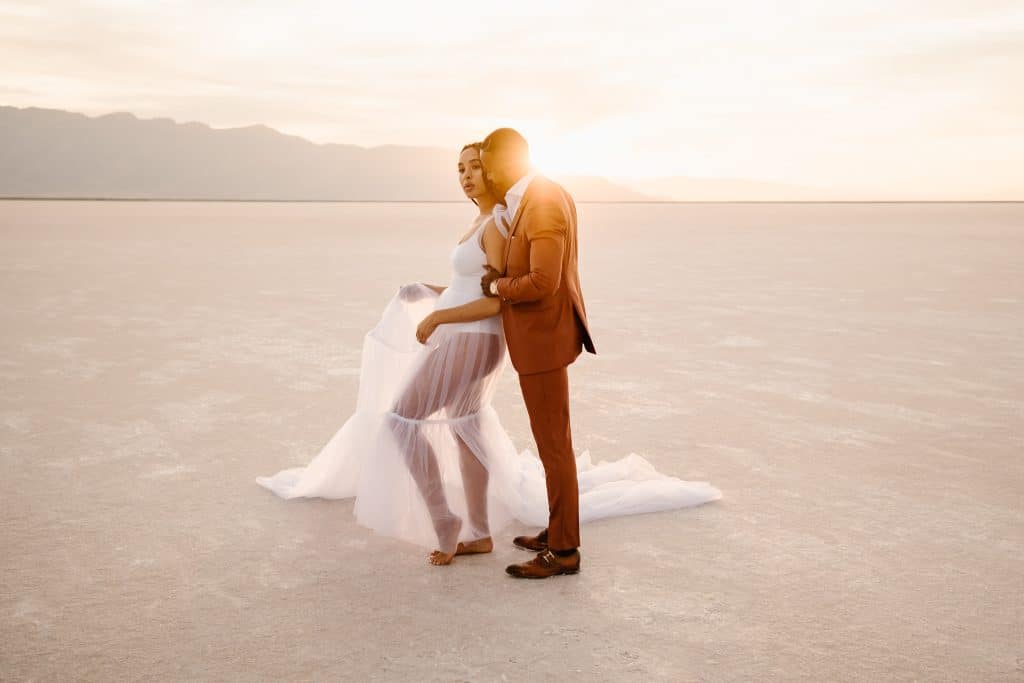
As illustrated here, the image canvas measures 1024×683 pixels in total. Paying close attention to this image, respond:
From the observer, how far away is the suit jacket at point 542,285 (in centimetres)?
347

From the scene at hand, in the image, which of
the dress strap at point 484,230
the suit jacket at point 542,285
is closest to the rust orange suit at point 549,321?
the suit jacket at point 542,285

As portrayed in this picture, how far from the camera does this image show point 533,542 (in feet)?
13.8

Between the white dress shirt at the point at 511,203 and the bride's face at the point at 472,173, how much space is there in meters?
0.12

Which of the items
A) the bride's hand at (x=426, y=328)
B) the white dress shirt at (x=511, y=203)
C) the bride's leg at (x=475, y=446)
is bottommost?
the bride's leg at (x=475, y=446)

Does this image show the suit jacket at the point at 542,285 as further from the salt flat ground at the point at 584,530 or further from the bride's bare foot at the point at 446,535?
the salt flat ground at the point at 584,530

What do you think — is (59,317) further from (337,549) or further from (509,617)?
(509,617)

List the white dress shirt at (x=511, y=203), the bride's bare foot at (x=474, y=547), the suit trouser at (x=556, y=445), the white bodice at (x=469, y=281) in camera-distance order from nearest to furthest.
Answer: the white dress shirt at (x=511, y=203) < the suit trouser at (x=556, y=445) < the white bodice at (x=469, y=281) < the bride's bare foot at (x=474, y=547)

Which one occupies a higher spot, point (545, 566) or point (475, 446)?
point (475, 446)

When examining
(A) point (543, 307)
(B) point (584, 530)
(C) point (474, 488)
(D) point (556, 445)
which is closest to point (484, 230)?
(A) point (543, 307)

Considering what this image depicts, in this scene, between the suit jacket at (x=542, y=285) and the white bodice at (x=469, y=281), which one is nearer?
the suit jacket at (x=542, y=285)

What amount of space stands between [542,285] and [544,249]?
14 cm

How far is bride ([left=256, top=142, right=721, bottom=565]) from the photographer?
3932mm

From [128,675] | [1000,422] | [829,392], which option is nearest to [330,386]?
[829,392]

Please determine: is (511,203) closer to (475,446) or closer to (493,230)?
(493,230)
